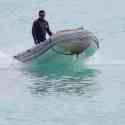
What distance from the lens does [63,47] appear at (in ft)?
76.8

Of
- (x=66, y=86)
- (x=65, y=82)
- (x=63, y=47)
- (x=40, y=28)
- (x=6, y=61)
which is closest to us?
(x=66, y=86)

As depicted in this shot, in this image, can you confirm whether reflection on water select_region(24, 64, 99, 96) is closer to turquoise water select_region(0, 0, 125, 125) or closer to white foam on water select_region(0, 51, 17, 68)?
turquoise water select_region(0, 0, 125, 125)

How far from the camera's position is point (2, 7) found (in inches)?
1743

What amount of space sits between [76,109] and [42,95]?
1820 mm

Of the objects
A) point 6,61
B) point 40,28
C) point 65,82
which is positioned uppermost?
point 40,28

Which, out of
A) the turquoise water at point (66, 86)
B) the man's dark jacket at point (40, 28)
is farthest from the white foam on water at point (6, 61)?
the man's dark jacket at point (40, 28)

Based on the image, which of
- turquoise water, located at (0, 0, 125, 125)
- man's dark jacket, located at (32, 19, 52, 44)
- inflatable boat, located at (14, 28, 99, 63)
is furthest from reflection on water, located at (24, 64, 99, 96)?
man's dark jacket, located at (32, 19, 52, 44)

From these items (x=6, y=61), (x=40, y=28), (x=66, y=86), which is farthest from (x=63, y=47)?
(x=66, y=86)

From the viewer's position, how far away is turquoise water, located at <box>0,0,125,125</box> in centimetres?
1678

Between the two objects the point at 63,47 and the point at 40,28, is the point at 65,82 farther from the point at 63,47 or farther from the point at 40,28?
the point at 40,28

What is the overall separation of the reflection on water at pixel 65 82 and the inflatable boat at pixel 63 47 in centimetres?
58

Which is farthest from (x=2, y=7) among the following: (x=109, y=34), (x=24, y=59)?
(x=24, y=59)

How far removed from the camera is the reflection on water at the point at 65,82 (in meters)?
19.6

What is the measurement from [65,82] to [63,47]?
2492 mm
